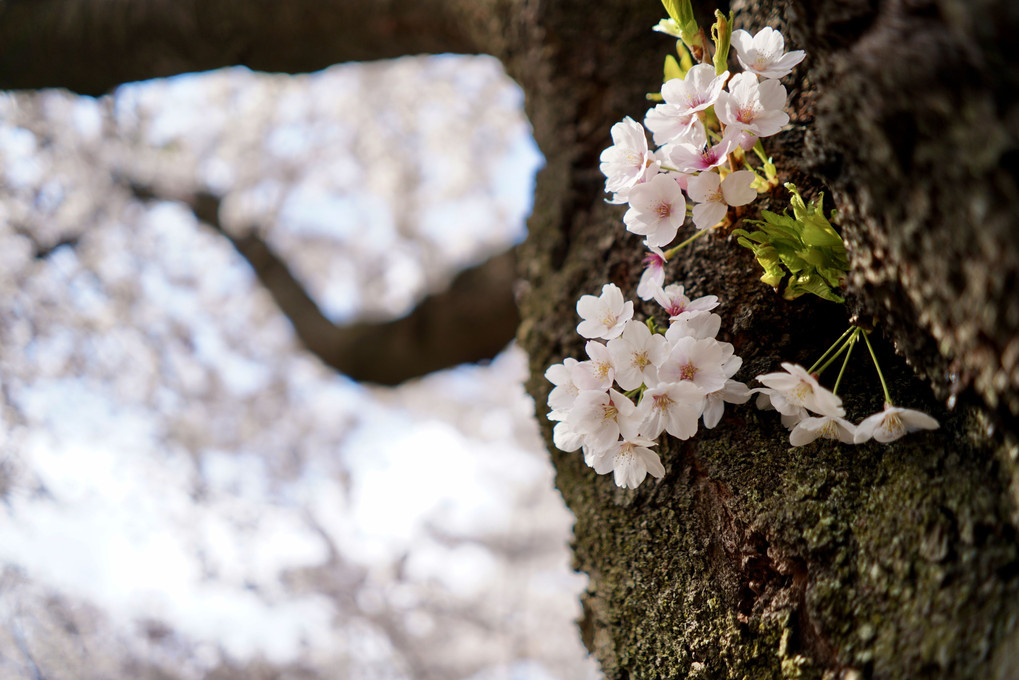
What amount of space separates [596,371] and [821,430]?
256 millimetres

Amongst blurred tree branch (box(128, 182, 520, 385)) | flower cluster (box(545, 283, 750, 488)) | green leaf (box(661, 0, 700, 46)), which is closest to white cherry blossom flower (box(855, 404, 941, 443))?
flower cluster (box(545, 283, 750, 488))

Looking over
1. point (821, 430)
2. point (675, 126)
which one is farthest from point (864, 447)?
point (675, 126)

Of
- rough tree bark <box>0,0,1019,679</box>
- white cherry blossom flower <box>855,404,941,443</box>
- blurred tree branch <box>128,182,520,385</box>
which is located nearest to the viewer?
rough tree bark <box>0,0,1019,679</box>

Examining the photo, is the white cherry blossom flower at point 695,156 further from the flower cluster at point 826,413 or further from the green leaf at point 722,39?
the flower cluster at point 826,413

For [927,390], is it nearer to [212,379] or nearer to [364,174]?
[212,379]

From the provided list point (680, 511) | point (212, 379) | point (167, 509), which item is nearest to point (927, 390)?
point (680, 511)

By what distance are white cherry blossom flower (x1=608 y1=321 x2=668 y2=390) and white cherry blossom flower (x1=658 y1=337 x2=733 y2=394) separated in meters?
0.02

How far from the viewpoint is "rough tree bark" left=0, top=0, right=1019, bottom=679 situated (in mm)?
431

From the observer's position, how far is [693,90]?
0.70 metres

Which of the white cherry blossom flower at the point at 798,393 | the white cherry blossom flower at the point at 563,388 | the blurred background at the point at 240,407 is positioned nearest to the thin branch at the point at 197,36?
the blurred background at the point at 240,407

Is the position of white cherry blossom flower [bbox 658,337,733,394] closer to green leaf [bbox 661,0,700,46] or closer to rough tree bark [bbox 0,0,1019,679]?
rough tree bark [bbox 0,0,1019,679]

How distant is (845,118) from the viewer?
0.52 meters

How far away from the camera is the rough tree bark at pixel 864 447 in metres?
0.43

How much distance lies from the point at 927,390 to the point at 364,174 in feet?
15.9
